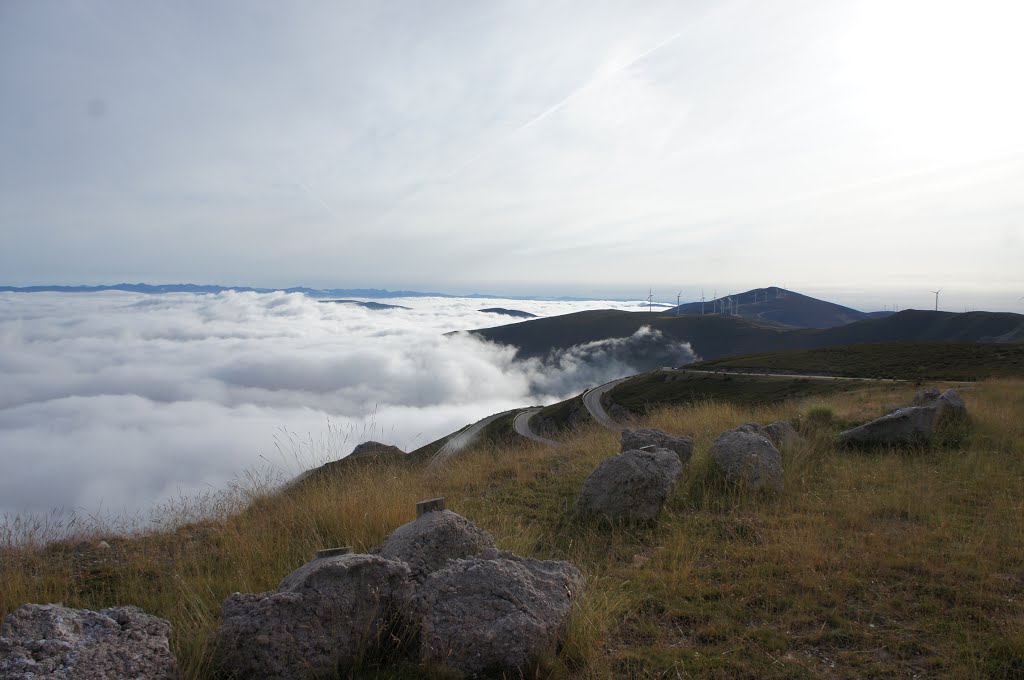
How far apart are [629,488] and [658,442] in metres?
2.49

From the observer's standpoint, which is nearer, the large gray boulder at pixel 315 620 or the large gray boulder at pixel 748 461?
the large gray boulder at pixel 315 620

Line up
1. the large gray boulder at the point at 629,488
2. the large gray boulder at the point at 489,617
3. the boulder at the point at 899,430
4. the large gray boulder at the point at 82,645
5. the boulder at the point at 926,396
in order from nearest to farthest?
the large gray boulder at the point at 82,645 < the large gray boulder at the point at 489,617 < the large gray boulder at the point at 629,488 < the boulder at the point at 899,430 < the boulder at the point at 926,396

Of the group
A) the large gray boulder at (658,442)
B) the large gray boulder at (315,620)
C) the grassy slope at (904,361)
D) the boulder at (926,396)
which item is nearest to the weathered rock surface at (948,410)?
the boulder at (926,396)

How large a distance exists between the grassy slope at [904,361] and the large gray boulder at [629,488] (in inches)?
1922

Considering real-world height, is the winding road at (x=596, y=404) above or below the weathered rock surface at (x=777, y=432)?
below

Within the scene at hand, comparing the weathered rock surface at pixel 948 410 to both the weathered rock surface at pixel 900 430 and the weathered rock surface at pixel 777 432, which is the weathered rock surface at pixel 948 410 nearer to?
the weathered rock surface at pixel 900 430

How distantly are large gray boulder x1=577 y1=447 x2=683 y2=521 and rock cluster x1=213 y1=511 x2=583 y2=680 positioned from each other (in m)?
3.18

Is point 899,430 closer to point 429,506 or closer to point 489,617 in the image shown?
point 429,506

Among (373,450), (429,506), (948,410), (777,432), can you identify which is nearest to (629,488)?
(429,506)

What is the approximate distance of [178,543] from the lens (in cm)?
653

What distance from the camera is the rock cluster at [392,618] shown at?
11.6ft

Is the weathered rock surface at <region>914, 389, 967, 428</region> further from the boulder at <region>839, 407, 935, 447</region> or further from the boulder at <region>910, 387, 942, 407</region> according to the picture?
the boulder at <region>910, 387, 942, 407</region>

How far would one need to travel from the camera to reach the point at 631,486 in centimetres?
737

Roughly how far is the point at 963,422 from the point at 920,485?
5.10 m
